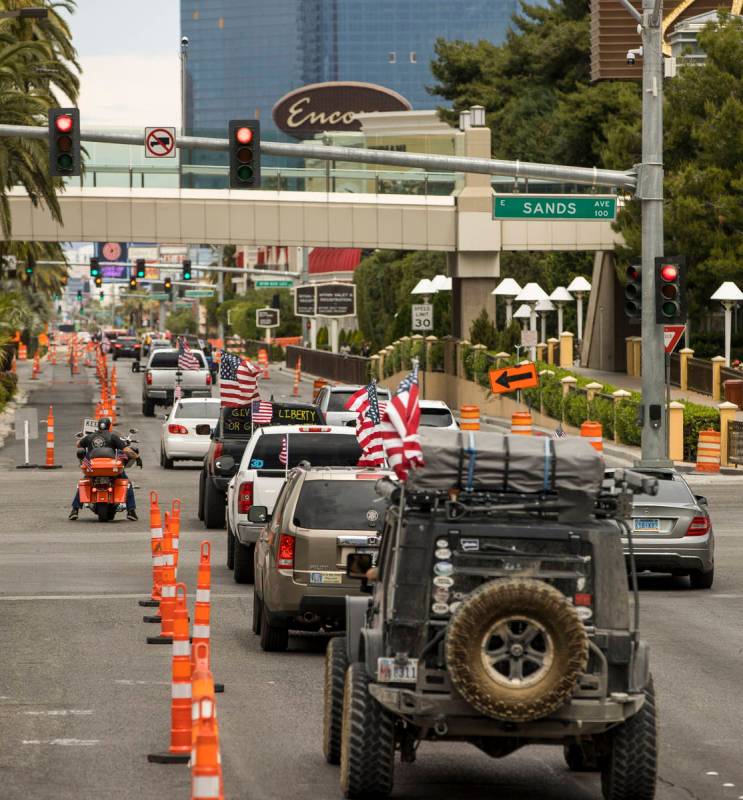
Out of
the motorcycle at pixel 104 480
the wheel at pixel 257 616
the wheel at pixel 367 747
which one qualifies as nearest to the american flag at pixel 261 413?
the motorcycle at pixel 104 480

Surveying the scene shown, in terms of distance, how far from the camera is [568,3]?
84.9m

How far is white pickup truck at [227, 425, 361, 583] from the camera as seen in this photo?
2041 cm

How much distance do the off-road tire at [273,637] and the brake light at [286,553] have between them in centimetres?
56

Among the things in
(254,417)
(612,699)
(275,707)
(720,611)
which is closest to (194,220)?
(254,417)

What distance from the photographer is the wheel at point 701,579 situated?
66.9 ft

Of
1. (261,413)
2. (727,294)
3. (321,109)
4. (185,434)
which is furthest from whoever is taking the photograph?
(321,109)

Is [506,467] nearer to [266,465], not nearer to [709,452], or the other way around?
[266,465]

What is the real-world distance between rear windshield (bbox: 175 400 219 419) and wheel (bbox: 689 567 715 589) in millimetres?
21083

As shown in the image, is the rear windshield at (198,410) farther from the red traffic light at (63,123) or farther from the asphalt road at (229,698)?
the asphalt road at (229,698)

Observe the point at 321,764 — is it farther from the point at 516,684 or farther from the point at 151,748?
the point at 516,684

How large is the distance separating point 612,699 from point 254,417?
21686 mm

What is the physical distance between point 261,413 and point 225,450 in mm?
3498

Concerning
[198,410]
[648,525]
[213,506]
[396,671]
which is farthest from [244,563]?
[198,410]

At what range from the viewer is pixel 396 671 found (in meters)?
9.05
